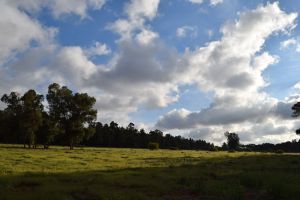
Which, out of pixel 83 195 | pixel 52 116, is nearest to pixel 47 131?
pixel 52 116

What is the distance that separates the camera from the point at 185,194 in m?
24.2

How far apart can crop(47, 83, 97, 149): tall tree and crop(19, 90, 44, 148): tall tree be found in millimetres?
2807

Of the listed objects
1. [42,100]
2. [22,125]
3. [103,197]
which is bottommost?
[103,197]

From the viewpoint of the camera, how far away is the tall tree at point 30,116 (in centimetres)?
8950

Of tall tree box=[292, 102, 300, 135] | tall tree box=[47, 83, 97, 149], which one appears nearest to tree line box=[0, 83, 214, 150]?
tall tree box=[47, 83, 97, 149]

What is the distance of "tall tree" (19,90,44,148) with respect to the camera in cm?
8950

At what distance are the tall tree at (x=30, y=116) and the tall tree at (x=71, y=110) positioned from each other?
9.21 feet

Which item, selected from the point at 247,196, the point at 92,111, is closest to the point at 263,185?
the point at 247,196

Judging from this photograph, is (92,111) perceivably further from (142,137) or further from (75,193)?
(142,137)

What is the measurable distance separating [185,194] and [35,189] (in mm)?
7832

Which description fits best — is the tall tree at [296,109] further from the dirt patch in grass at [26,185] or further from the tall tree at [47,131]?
the dirt patch in grass at [26,185]

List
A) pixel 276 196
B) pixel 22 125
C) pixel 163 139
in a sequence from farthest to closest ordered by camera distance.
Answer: pixel 163 139
pixel 22 125
pixel 276 196

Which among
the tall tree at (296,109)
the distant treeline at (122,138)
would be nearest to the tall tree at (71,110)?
the tall tree at (296,109)

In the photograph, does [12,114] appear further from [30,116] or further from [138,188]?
[138,188]
